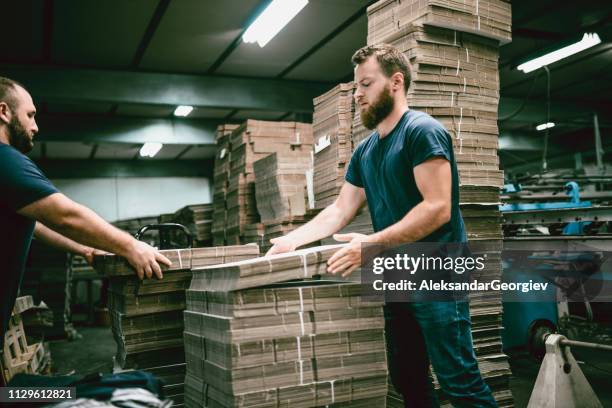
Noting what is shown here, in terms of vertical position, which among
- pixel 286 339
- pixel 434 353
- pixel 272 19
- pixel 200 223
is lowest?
pixel 434 353

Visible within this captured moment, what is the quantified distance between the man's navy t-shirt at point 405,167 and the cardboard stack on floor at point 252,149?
4.78m

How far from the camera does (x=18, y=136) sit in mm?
2975

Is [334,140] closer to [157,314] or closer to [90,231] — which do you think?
[157,314]

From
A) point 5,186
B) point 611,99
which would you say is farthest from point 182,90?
point 611,99

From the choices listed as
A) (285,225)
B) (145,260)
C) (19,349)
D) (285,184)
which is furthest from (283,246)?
(285,184)

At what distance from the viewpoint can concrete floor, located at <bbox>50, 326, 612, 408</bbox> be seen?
5.27m

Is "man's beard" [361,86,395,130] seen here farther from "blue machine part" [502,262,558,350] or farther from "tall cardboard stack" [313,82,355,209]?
"blue machine part" [502,262,558,350]

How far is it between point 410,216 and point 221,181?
23.1 ft

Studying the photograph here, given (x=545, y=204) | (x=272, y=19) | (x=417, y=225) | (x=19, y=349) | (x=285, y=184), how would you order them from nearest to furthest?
(x=417, y=225)
(x=19, y=349)
(x=285, y=184)
(x=272, y=19)
(x=545, y=204)

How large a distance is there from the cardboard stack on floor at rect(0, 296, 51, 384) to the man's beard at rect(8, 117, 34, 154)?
1.59 meters

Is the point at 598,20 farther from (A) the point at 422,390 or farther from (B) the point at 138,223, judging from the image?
(B) the point at 138,223

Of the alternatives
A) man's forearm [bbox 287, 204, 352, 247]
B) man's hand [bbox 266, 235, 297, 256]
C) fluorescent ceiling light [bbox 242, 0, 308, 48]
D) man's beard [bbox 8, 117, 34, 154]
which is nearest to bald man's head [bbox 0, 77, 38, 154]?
man's beard [bbox 8, 117, 34, 154]

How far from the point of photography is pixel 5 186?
8.16 ft

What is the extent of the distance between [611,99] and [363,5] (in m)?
10.1
